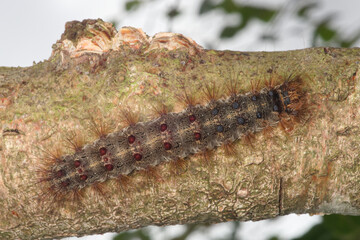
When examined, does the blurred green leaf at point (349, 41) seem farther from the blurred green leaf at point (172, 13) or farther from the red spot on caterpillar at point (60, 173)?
the red spot on caterpillar at point (60, 173)

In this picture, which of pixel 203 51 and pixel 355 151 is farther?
pixel 203 51

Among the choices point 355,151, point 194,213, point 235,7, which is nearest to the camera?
point 355,151

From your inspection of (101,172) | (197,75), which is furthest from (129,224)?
(197,75)

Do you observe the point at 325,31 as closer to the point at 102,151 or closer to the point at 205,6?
the point at 205,6

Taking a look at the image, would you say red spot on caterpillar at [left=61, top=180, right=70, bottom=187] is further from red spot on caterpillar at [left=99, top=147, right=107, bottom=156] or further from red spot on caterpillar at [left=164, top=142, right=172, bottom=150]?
red spot on caterpillar at [left=164, top=142, right=172, bottom=150]

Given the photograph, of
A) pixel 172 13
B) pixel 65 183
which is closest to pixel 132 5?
pixel 172 13

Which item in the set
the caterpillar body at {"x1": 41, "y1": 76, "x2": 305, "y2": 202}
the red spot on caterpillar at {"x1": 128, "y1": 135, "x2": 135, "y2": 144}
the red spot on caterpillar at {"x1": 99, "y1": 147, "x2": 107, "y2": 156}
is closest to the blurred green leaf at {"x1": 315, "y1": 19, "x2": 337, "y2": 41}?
the caterpillar body at {"x1": 41, "y1": 76, "x2": 305, "y2": 202}

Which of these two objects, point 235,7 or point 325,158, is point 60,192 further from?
point 235,7
